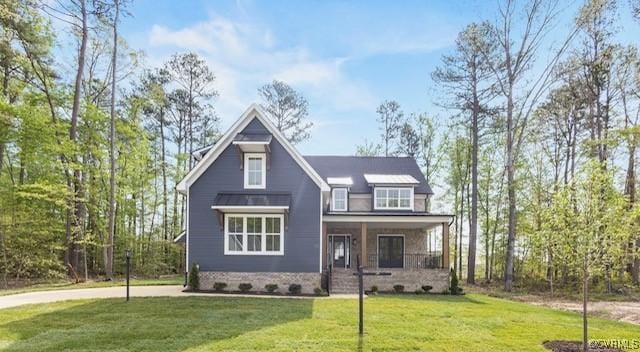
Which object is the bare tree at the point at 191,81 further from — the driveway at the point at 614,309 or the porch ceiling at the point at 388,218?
the driveway at the point at 614,309

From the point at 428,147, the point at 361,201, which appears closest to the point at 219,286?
the point at 361,201

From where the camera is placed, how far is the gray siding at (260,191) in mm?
16297

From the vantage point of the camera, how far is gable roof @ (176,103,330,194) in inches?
654

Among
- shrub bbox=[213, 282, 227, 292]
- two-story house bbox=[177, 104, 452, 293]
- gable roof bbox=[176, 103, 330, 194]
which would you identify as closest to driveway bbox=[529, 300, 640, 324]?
two-story house bbox=[177, 104, 452, 293]

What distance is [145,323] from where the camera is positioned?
9352mm

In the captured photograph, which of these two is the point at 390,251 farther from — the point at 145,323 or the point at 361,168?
the point at 145,323

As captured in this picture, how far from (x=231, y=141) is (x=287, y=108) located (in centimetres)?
1579

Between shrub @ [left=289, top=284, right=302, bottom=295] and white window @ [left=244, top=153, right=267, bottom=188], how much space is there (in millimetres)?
3922

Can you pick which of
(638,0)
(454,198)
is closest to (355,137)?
(454,198)

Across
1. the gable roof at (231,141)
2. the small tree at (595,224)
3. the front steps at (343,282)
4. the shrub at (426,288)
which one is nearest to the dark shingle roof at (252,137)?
the gable roof at (231,141)

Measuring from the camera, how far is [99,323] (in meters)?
9.34

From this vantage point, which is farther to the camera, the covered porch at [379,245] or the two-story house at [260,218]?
the covered porch at [379,245]

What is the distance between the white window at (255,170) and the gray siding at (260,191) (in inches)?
7.7

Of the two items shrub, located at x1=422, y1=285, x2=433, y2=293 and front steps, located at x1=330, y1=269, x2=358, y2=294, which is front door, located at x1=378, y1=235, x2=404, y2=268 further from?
front steps, located at x1=330, y1=269, x2=358, y2=294
